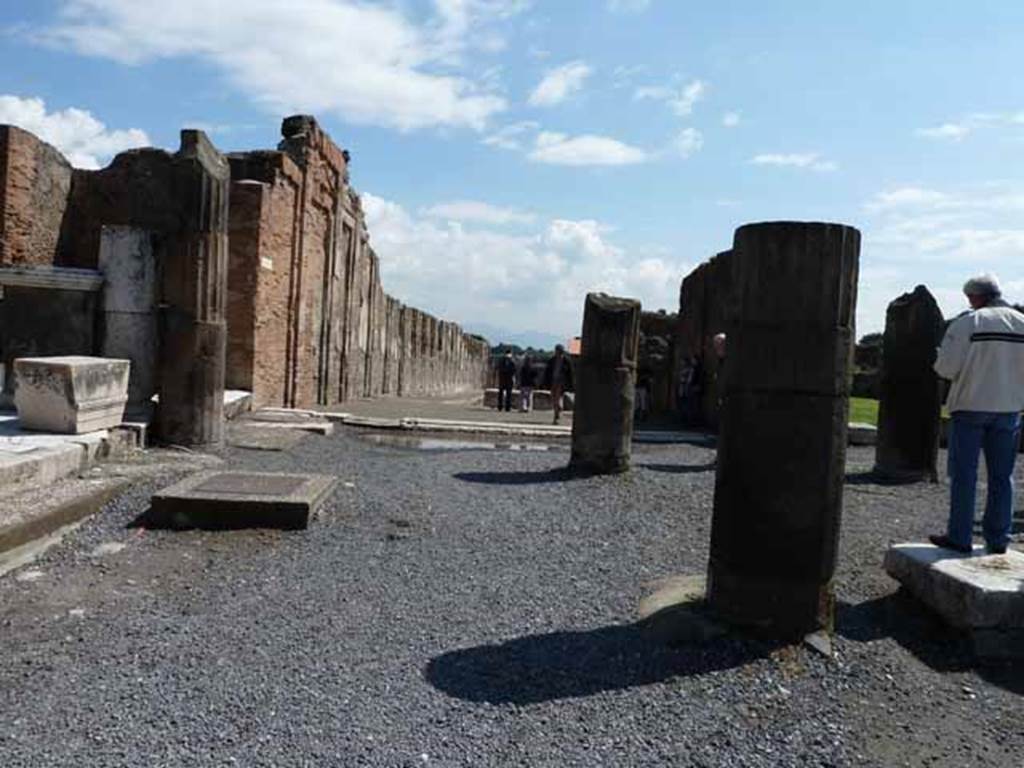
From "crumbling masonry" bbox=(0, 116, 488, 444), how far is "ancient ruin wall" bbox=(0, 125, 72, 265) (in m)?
0.03

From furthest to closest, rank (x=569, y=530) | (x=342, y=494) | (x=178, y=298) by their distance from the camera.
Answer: (x=178, y=298) < (x=342, y=494) < (x=569, y=530)

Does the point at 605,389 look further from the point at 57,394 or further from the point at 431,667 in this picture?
Answer: the point at 431,667

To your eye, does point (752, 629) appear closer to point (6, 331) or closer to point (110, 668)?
point (110, 668)

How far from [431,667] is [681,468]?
7289 millimetres

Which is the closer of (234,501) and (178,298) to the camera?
(234,501)

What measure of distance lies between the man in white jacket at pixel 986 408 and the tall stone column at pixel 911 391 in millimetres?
5250

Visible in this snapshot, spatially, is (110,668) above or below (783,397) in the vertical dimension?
below

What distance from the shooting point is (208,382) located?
29.7 ft

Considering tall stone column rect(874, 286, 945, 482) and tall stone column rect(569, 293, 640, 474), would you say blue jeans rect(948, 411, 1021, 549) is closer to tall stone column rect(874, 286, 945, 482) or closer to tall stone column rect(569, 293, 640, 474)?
tall stone column rect(569, 293, 640, 474)

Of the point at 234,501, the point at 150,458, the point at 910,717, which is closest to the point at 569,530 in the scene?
the point at 234,501

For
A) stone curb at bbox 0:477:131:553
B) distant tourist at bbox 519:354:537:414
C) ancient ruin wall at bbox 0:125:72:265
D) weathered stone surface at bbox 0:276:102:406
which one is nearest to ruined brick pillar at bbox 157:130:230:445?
weathered stone surface at bbox 0:276:102:406

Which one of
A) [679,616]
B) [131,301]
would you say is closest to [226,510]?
[679,616]

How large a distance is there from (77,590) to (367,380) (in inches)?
771

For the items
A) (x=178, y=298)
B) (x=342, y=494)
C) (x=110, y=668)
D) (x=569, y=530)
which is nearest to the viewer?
(x=110, y=668)
